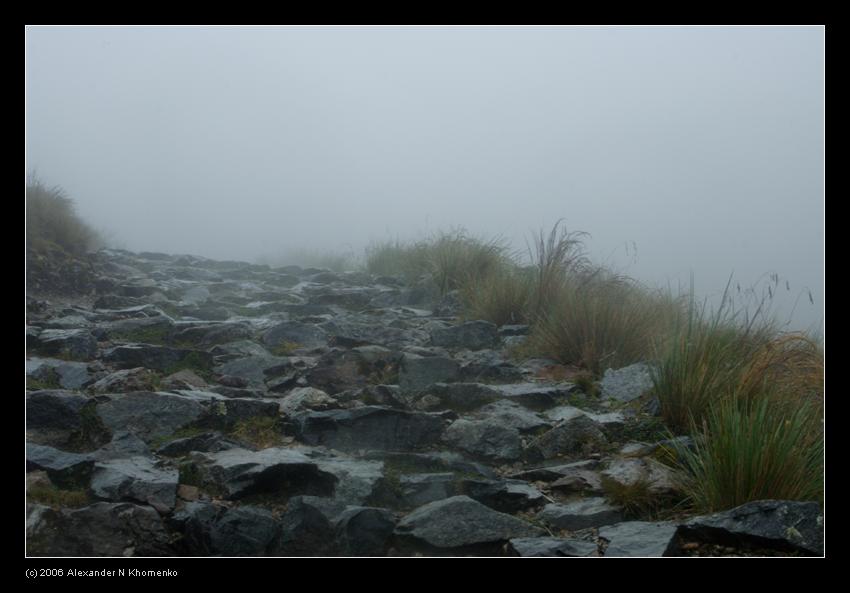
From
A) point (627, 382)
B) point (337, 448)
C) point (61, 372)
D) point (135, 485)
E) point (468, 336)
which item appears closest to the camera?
point (135, 485)

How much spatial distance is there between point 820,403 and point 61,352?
479 cm

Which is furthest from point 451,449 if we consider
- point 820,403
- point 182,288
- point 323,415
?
point 182,288

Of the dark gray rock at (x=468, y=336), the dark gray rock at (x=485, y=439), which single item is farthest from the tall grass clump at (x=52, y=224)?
the dark gray rock at (x=485, y=439)

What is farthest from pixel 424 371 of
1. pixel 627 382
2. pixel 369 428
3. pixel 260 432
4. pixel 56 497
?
pixel 56 497

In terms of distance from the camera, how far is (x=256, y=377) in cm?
549

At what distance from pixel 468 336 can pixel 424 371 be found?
A: 4.81 feet

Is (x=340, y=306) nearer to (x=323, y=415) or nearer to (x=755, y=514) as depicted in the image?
(x=323, y=415)

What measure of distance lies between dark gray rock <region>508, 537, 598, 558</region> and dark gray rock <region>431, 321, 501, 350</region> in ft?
11.9

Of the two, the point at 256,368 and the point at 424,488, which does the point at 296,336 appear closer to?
the point at 256,368

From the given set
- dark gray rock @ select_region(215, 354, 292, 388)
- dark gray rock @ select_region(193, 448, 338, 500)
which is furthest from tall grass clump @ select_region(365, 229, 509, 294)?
dark gray rock @ select_region(193, 448, 338, 500)

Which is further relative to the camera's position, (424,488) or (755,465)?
(424,488)

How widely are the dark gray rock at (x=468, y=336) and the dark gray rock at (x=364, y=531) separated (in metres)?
3.47

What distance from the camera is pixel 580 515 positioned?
11.3ft

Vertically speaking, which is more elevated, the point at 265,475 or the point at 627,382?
the point at 627,382
